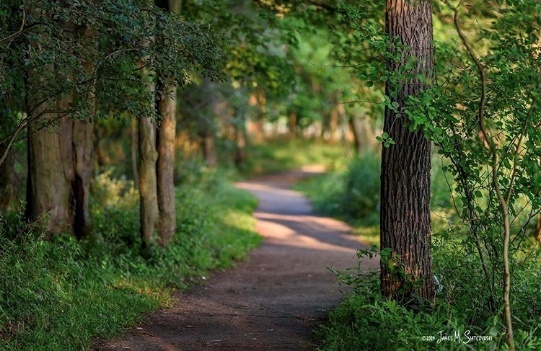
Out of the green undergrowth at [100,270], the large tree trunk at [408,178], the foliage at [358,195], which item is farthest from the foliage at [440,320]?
the foliage at [358,195]

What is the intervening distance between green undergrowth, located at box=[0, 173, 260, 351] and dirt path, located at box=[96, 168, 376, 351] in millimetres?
314

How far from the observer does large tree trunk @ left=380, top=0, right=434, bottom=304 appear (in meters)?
Result: 8.18

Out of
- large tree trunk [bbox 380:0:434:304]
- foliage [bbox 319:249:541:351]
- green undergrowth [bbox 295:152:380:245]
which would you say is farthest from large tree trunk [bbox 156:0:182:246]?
green undergrowth [bbox 295:152:380:245]

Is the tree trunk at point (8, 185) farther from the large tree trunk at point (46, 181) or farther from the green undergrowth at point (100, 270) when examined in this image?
the large tree trunk at point (46, 181)

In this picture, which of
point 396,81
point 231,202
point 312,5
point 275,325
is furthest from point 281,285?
point 231,202

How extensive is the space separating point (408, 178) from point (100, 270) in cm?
487

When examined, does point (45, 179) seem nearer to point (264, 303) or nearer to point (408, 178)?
point (264, 303)

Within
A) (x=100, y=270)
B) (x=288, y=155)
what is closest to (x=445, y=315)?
(x=100, y=270)

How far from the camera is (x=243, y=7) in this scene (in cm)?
2128

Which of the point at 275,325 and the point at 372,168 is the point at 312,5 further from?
the point at 372,168

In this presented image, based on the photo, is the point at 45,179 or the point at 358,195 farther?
the point at 358,195

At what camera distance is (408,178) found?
8219mm

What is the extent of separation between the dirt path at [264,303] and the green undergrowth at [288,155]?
22028mm

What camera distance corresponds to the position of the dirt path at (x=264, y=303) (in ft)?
28.4
